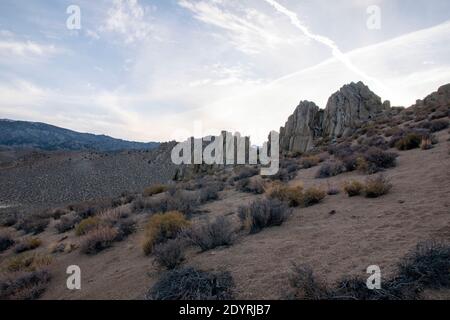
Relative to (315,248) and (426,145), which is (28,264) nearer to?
(315,248)

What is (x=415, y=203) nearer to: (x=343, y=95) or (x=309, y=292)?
(x=309, y=292)

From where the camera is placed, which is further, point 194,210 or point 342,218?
point 194,210

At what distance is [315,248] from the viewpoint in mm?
5547

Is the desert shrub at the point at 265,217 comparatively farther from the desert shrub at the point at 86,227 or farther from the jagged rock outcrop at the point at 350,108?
the jagged rock outcrop at the point at 350,108

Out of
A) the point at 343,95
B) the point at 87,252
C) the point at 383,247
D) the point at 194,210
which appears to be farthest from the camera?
the point at 343,95

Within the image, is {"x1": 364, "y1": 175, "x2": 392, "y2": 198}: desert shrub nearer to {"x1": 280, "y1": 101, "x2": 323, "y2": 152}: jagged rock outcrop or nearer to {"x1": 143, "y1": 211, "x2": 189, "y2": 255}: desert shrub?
{"x1": 143, "y1": 211, "x2": 189, "y2": 255}: desert shrub

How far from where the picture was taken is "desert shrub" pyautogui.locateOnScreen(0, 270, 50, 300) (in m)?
6.45

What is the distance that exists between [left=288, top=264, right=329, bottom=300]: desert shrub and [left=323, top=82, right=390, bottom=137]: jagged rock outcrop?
107 feet

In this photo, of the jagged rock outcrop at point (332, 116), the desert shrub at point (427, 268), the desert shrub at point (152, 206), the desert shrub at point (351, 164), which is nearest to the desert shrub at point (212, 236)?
the desert shrub at point (427, 268)

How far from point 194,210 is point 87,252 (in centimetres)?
373

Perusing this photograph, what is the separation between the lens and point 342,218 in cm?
700

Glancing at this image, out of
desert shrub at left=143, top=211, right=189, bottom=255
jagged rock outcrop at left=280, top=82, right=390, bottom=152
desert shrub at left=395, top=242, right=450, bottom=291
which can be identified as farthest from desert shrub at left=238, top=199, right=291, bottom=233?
jagged rock outcrop at left=280, top=82, right=390, bottom=152

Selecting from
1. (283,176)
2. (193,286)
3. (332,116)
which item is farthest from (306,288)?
(332,116)
